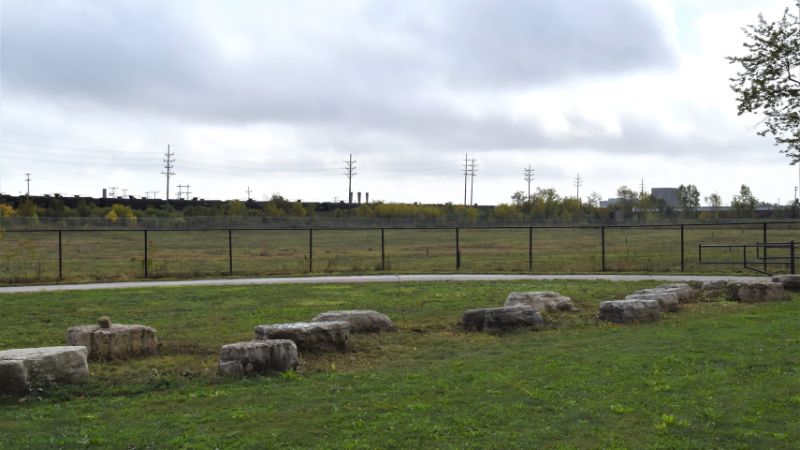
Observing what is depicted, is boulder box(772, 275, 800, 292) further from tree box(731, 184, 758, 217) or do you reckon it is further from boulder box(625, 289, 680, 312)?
tree box(731, 184, 758, 217)

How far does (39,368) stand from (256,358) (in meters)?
2.53

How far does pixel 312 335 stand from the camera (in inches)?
431

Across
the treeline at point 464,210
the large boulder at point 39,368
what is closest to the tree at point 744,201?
the treeline at point 464,210

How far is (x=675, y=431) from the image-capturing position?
22.0ft

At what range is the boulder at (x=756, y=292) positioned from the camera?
17281 millimetres

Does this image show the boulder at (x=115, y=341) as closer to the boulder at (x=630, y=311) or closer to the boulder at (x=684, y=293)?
the boulder at (x=630, y=311)

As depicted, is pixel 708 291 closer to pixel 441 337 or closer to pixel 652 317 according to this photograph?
pixel 652 317

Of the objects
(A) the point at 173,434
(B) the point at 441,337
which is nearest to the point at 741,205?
(B) the point at 441,337

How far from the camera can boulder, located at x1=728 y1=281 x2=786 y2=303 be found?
1728cm

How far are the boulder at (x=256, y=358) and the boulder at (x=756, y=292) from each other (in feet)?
40.0

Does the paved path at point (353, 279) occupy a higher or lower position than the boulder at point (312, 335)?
lower

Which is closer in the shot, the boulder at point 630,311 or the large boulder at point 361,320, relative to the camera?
the large boulder at point 361,320

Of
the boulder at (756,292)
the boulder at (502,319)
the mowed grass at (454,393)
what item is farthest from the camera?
the boulder at (756,292)

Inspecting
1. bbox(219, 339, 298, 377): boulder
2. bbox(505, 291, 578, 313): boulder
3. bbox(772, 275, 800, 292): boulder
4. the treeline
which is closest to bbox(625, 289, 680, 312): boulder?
bbox(505, 291, 578, 313): boulder
